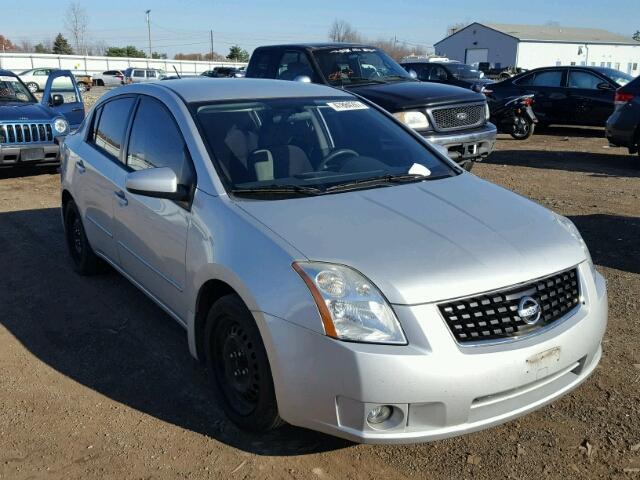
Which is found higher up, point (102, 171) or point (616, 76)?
point (616, 76)

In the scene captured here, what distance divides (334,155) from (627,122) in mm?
8266

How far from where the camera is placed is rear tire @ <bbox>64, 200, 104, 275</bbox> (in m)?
5.46

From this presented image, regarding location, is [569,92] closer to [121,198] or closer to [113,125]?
[113,125]

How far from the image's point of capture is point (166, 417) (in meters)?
3.44

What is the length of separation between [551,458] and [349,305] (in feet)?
4.15

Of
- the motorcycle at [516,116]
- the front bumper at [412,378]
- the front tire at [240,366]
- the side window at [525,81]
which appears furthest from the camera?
the side window at [525,81]

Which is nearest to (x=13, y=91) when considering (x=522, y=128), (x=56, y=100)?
(x=56, y=100)

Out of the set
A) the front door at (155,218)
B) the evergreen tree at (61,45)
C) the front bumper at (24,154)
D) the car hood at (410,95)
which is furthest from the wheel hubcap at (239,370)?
the evergreen tree at (61,45)

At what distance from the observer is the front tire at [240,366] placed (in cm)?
297

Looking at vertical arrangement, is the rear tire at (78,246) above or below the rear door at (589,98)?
below

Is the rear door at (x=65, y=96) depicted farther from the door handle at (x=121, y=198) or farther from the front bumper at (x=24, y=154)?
the door handle at (x=121, y=198)

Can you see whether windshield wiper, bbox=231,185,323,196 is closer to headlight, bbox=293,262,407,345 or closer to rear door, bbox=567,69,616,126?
headlight, bbox=293,262,407,345

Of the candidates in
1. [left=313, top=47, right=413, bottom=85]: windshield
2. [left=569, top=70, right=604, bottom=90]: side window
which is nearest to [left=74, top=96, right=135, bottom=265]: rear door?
[left=313, top=47, right=413, bottom=85]: windshield

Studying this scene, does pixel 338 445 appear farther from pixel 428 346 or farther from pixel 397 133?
pixel 397 133
